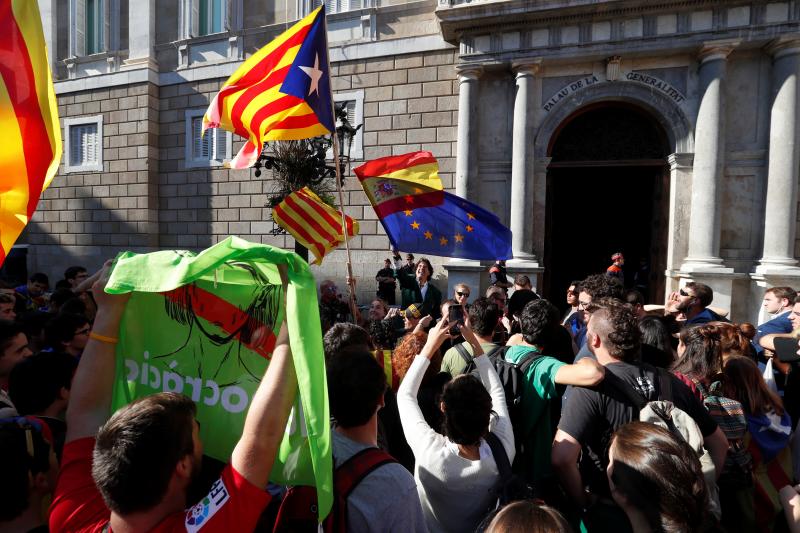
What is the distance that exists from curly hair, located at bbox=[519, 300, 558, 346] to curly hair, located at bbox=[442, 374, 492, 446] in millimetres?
1081

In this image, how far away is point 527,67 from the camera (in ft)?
29.7

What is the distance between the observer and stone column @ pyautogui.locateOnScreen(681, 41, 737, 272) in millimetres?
8281

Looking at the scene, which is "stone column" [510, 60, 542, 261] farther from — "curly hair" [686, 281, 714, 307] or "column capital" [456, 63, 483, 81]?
"curly hair" [686, 281, 714, 307]

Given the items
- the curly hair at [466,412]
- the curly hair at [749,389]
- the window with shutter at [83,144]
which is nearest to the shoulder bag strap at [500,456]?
the curly hair at [466,412]

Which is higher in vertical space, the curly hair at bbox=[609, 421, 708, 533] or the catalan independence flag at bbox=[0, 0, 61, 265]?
the catalan independence flag at bbox=[0, 0, 61, 265]

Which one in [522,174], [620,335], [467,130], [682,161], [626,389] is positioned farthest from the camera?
[467,130]

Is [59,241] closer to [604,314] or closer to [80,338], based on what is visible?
[80,338]

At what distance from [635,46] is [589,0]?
1141 millimetres

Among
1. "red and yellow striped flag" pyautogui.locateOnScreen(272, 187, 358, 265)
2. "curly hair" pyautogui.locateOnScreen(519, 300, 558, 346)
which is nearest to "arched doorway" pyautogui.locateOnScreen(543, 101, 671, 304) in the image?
"red and yellow striped flag" pyautogui.locateOnScreen(272, 187, 358, 265)

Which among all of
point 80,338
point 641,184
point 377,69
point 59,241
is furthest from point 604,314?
point 59,241

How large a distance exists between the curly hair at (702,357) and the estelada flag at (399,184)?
8.26 ft

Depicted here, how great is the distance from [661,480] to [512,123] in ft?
28.9

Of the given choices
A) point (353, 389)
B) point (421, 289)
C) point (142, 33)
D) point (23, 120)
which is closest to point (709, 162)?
point (421, 289)

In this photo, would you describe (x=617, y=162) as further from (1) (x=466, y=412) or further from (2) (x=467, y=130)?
(1) (x=466, y=412)
